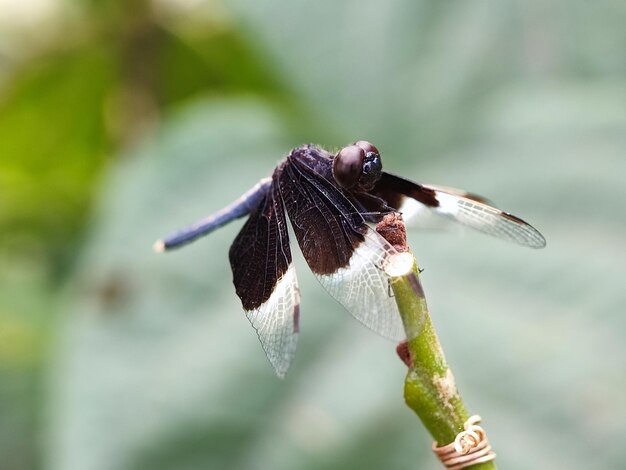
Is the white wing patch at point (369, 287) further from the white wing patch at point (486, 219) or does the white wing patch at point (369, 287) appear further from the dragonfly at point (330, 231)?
the white wing patch at point (486, 219)

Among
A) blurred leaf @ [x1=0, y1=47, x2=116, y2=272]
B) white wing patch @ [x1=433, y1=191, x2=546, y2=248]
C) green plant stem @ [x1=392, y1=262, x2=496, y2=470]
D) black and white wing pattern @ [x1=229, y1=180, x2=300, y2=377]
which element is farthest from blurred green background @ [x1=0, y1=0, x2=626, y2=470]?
green plant stem @ [x1=392, y1=262, x2=496, y2=470]

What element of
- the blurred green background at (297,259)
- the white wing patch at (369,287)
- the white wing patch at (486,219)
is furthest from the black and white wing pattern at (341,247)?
the blurred green background at (297,259)

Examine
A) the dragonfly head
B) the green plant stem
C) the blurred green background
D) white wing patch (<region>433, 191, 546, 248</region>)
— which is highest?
the blurred green background

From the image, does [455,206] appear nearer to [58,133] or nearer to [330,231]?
[330,231]

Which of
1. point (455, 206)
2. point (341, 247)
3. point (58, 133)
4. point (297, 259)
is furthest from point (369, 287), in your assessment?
point (58, 133)

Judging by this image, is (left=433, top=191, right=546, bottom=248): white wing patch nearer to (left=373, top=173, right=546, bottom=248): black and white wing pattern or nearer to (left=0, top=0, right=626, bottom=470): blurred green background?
(left=373, top=173, right=546, bottom=248): black and white wing pattern

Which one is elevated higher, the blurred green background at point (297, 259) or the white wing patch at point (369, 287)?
the blurred green background at point (297, 259)
